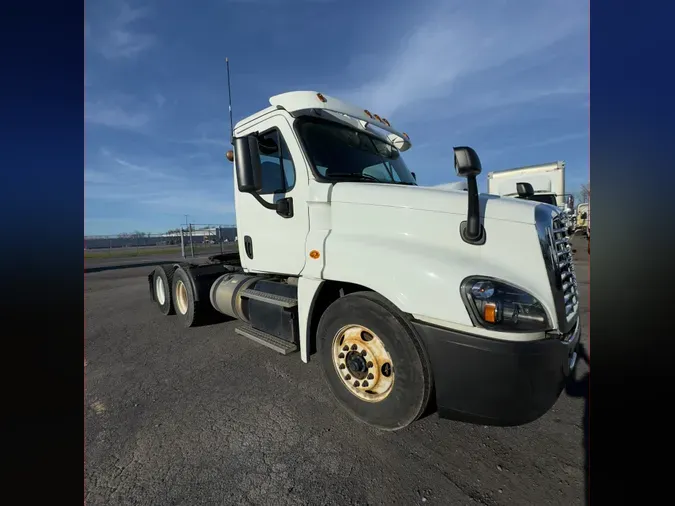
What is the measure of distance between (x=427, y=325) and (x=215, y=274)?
4284 millimetres

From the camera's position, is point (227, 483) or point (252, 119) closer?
point (227, 483)

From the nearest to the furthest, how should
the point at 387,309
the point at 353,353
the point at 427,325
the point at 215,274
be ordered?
the point at 427,325, the point at 387,309, the point at 353,353, the point at 215,274

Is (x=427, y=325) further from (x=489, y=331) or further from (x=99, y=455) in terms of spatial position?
(x=99, y=455)

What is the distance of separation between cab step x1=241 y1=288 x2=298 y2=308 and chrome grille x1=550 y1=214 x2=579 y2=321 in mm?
2297

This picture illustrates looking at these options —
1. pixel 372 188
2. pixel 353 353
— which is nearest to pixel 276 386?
pixel 353 353

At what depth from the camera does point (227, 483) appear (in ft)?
6.38

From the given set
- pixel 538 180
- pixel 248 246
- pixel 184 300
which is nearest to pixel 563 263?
pixel 248 246

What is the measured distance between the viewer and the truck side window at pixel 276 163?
3262 mm

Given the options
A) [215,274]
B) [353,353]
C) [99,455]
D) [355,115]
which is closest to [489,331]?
[353,353]

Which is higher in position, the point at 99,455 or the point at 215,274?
the point at 215,274

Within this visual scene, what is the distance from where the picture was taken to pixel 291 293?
3.40 metres
